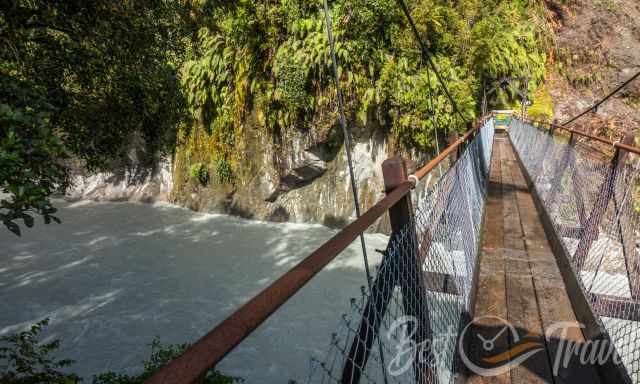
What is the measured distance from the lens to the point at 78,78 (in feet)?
11.4

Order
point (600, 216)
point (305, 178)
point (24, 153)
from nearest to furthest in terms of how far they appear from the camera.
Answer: point (24, 153), point (600, 216), point (305, 178)

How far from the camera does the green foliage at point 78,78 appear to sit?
2.04 meters

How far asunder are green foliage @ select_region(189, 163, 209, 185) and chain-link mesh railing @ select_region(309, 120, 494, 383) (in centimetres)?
971

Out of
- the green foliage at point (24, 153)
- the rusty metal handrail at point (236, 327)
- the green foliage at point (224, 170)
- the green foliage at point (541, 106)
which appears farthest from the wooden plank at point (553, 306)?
the green foliage at point (541, 106)

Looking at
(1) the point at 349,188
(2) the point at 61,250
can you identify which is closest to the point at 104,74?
(1) the point at 349,188

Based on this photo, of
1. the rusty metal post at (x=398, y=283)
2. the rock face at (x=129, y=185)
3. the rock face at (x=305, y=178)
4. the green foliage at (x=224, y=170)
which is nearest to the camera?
the rusty metal post at (x=398, y=283)

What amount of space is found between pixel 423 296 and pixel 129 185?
13.4 m

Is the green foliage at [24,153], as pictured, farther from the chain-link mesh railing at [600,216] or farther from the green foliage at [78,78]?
the chain-link mesh railing at [600,216]

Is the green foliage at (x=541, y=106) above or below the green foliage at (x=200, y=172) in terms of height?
above

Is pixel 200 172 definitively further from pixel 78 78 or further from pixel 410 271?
pixel 410 271

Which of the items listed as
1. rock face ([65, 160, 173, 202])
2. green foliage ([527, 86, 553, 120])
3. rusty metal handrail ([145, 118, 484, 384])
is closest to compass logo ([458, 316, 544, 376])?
rusty metal handrail ([145, 118, 484, 384])

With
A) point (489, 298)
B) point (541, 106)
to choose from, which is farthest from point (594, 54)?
point (489, 298)

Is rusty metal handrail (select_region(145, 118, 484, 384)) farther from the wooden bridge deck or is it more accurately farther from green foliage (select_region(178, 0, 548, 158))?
green foliage (select_region(178, 0, 548, 158))

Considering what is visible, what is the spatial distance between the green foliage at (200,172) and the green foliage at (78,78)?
633 centimetres
